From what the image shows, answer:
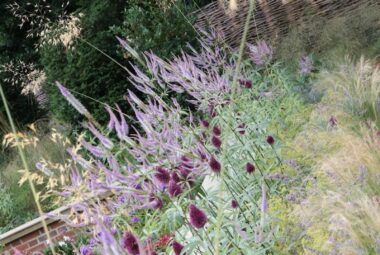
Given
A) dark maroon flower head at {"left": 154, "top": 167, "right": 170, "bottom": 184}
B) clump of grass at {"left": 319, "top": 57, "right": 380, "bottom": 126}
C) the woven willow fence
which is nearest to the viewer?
dark maroon flower head at {"left": 154, "top": 167, "right": 170, "bottom": 184}

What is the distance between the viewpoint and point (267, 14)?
33.9ft

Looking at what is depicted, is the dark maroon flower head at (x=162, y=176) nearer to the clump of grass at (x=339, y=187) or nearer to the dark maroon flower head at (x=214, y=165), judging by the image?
the dark maroon flower head at (x=214, y=165)

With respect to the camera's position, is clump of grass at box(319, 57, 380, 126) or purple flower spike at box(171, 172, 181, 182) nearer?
purple flower spike at box(171, 172, 181, 182)

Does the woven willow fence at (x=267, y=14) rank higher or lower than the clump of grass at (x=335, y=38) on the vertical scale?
lower

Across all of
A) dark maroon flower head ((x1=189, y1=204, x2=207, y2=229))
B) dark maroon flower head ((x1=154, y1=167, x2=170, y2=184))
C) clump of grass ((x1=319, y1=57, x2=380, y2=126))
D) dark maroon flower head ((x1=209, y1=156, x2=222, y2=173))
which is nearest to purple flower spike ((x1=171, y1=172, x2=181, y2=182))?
dark maroon flower head ((x1=154, y1=167, x2=170, y2=184))

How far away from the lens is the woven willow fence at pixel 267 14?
32.5ft

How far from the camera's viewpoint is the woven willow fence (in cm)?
991

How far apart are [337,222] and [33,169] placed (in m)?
6.33

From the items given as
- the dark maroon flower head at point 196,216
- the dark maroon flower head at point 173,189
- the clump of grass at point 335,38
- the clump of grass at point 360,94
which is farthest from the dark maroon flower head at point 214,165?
the clump of grass at point 335,38

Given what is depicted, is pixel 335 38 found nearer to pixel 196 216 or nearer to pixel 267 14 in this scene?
pixel 267 14

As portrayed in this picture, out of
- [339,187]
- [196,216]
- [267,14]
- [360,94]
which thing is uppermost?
[196,216]

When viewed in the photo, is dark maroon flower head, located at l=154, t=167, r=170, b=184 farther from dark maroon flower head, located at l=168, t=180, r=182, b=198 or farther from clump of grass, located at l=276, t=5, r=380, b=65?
clump of grass, located at l=276, t=5, r=380, b=65

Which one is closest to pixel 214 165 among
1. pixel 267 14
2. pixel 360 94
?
pixel 360 94

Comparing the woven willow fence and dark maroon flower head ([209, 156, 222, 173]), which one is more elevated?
dark maroon flower head ([209, 156, 222, 173])
